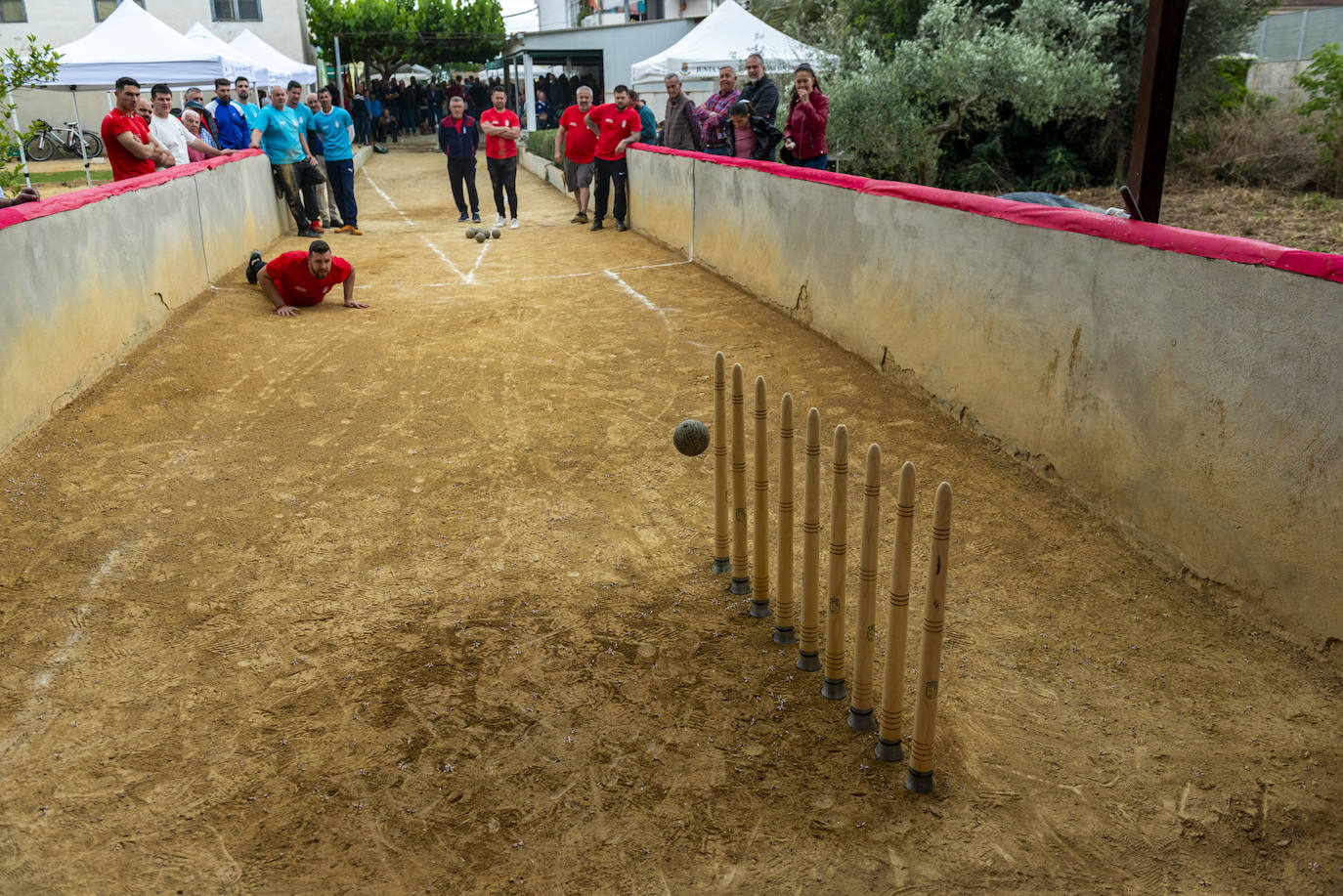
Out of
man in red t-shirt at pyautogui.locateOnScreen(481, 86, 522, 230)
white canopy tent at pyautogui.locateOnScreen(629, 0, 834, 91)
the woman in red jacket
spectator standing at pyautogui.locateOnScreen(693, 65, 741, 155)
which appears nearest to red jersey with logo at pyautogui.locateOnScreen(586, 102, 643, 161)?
spectator standing at pyautogui.locateOnScreen(693, 65, 741, 155)

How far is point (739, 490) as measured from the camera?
459cm

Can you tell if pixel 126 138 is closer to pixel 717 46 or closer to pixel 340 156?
pixel 340 156

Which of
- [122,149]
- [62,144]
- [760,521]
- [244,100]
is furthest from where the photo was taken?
[62,144]

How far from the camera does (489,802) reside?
3.44 metres

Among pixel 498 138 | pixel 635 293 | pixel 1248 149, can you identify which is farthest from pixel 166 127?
pixel 1248 149

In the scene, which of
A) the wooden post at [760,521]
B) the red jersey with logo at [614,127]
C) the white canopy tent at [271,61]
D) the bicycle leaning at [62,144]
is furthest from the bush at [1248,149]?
the bicycle leaning at [62,144]

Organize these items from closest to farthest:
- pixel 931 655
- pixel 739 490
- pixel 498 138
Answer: pixel 931 655
pixel 739 490
pixel 498 138

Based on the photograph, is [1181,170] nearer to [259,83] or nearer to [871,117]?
[871,117]

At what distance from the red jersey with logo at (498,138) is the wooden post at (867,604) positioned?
13.0 meters

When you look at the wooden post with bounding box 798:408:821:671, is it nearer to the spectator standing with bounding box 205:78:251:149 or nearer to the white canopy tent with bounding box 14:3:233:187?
the spectator standing with bounding box 205:78:251:149

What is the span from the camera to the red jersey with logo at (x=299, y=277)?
33.3 ft

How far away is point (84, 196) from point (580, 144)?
9.30m

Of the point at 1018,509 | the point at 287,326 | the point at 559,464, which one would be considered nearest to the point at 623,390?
the point at 559,464

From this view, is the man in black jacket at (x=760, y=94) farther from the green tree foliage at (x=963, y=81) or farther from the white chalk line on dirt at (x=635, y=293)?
the green tree foliage at (x=963, y=81)
